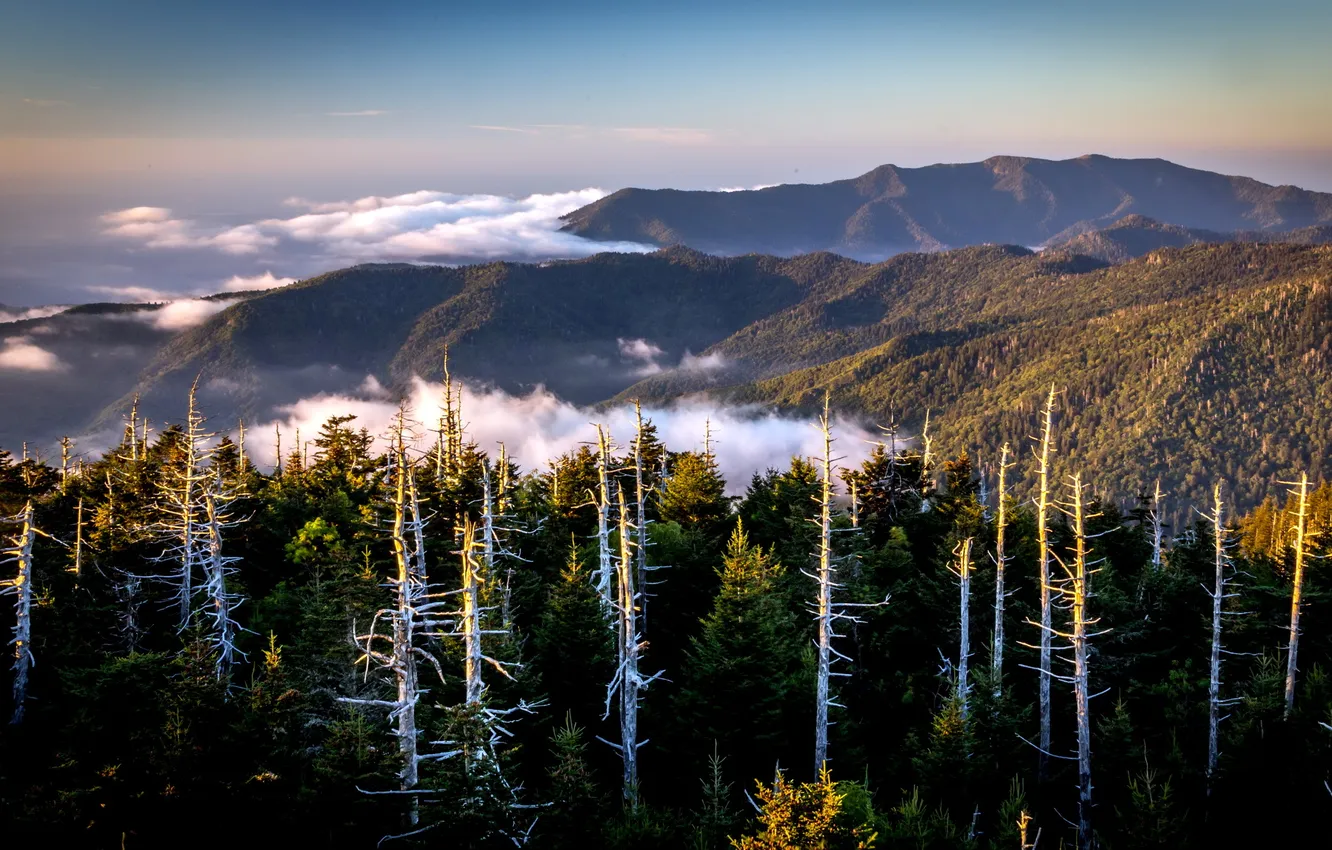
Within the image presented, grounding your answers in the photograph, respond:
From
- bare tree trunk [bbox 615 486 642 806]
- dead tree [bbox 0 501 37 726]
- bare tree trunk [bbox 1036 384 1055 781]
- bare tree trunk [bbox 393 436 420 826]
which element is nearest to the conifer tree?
bare tree trunk [bbox 615 486 642 806]

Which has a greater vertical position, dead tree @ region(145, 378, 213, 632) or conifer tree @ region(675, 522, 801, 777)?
dead tree @ region(145, 378, 213, 632)

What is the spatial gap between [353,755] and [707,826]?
8019mm

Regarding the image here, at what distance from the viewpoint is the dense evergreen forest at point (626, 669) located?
18578mm

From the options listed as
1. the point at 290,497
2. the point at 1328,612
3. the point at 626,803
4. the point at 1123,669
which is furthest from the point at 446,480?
the point at 1328,612

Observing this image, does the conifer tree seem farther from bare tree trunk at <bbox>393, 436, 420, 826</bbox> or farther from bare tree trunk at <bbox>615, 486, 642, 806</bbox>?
bare tree trunk at <bbox>393, 436, 420, 826</bbox>

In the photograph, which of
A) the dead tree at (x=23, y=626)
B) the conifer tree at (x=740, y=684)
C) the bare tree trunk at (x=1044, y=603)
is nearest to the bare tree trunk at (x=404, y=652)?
the conifer tree at (x=740, y=684)

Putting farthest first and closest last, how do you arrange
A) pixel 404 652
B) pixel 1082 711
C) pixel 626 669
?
pixel 626 669, pixel 1082 711, pixel 404 652

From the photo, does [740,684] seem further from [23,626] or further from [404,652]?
[23,626]

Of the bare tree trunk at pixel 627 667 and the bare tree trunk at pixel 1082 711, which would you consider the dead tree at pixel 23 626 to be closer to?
the bare tree trunk at pixel 627 667

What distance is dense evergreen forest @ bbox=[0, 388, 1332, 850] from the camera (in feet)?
61.0

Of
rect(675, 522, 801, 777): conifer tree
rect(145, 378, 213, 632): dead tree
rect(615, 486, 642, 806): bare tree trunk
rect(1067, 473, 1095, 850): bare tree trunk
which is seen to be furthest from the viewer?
rect(145, 378, 213, 632): dead tree

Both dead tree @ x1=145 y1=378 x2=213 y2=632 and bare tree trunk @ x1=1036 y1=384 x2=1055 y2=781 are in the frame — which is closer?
bare tree trunk @ x1=1036 y1=384 x2=1055 y2=781

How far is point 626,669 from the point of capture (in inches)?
1086

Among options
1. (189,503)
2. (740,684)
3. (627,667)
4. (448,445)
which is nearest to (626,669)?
(627,667)
